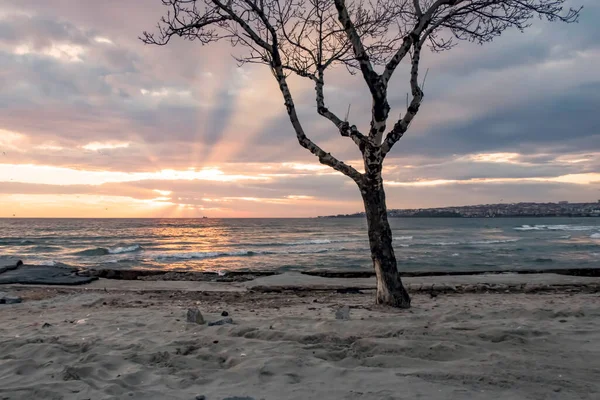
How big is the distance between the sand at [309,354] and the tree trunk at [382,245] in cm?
36

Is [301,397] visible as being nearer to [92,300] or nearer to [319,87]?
[319,87]

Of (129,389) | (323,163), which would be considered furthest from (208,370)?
(323,163)

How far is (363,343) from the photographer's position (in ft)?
17.0

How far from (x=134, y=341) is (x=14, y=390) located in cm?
176

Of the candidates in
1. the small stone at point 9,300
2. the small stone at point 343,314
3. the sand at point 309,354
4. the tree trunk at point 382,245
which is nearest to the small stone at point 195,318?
the sand at point 309,354

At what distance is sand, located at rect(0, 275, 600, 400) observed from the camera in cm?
386

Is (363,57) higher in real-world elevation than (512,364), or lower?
higher

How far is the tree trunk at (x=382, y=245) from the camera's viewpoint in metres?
7.66

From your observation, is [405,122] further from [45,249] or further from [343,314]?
[45,249]

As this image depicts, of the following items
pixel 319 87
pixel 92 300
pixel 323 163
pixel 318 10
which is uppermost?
pixel 318 10

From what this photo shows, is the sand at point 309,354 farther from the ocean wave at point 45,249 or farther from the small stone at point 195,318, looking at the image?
the ocean wave at point 45,249

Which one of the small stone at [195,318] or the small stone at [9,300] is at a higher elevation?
the small stone at [195,318]

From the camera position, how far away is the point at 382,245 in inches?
303

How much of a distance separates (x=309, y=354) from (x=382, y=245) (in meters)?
3.25
